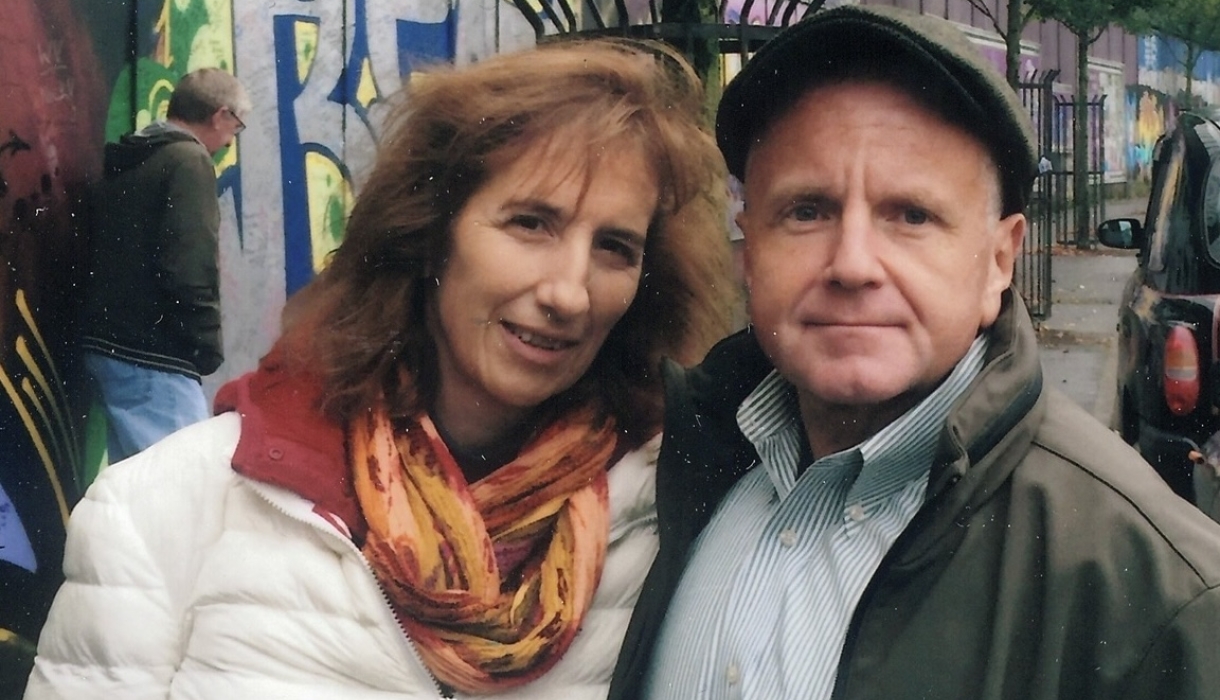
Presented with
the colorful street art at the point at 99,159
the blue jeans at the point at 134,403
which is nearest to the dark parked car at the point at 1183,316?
the colorful street art at the point at 99,159

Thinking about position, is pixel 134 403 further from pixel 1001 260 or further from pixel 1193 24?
pixel 1193 24

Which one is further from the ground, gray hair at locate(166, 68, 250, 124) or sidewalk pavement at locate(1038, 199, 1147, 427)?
gray hair at locate(166, 68, 250, 124)

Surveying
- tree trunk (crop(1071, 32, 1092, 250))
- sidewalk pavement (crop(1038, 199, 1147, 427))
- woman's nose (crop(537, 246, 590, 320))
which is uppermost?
woman's nose (crop(537, 246, 590, 320))

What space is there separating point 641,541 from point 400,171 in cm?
71

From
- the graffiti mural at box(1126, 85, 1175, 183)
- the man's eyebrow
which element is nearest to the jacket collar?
the man's eyebrow

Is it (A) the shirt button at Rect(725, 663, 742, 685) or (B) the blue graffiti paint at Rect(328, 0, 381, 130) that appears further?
(B) the blue graffiti paint at Rect(328, 0, 381, 130)

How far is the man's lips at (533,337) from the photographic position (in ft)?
6.13

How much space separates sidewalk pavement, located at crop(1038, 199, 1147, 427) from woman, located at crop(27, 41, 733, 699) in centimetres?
397

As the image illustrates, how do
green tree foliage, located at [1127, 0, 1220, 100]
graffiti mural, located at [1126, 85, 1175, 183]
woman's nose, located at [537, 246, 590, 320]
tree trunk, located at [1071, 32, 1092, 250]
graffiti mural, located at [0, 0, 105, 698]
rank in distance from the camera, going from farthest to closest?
graffiti mural, located at [1126, 85, 1175, 183] → green tree foliage, located at [1127, 0, 1220, 100] → tree trunk, located at [1071, 32, 1092, 250] → graffiti mural, located at [0, 0, 105, 698] → woman's nose, located at [537, 246, 590, 320]

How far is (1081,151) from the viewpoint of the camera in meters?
14.8

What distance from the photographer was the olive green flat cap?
1.51m

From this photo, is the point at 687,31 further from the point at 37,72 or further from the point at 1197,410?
the point at 1197,410

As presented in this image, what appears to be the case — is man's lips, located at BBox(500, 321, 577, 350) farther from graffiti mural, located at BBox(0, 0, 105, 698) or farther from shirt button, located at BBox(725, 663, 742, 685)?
graffiti mural, located at BBox(0, 0, 105, 698)

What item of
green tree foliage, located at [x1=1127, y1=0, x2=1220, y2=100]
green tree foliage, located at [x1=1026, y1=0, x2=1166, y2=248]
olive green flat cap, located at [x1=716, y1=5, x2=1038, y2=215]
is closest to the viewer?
olive green flat cap, located at [x1=716, y1=5, x2=1038, y2=215]
